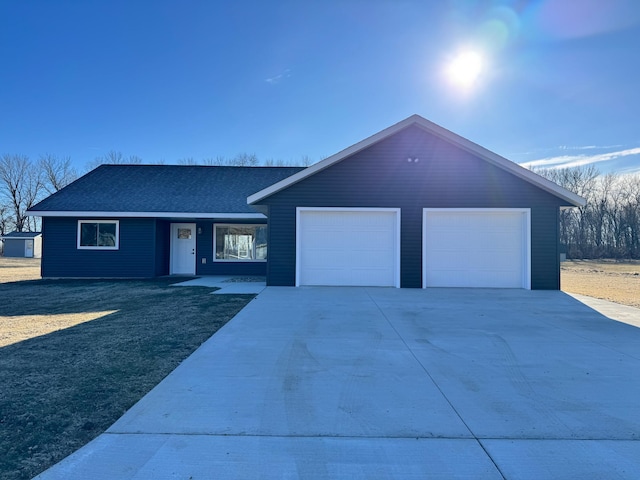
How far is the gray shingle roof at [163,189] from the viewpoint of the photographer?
44.4ft

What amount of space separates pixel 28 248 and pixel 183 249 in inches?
1159

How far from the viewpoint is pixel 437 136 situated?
1062cm

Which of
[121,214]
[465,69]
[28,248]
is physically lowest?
[28,248]

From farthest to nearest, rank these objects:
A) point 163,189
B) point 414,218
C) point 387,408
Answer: point 163,189
point 414,218
point 387,408

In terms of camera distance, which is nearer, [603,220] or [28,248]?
[28,248]

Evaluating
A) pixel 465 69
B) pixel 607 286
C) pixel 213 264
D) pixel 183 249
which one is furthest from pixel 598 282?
pixel 183 249

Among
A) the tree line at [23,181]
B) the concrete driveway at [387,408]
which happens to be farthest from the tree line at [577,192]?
the concrete driveway at [387,408]

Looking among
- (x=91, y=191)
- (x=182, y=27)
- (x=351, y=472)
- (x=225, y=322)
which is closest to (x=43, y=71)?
(x=91, y=191)

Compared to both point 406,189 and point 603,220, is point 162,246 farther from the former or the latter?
point 603,220

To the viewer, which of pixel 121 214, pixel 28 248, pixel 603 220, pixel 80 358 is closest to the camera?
pixel 80 358

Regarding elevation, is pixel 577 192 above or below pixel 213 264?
above

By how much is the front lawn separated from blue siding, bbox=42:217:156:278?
431cm

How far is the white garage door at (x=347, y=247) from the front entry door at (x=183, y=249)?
6.21 meters

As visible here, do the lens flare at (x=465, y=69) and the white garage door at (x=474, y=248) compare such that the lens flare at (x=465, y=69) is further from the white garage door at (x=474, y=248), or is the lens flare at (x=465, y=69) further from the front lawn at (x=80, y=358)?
the front lawn at (x=80, y=358)
